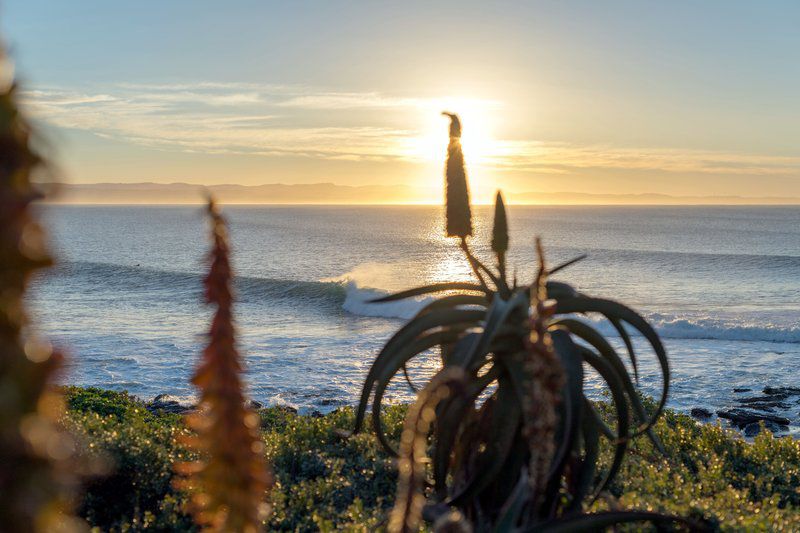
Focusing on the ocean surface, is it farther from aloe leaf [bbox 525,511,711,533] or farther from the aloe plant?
aloe leaf [bbox 525,511,711,533]

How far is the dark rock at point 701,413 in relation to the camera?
51.4ft

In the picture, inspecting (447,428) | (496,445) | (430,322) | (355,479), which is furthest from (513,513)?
(355,479)

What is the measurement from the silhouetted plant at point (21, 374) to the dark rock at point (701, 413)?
1681 cm

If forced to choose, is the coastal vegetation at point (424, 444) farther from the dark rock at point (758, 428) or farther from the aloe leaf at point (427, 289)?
the dark rock at point (758, 428)

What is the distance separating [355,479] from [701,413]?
12.2m

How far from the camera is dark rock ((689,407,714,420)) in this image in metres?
15.7

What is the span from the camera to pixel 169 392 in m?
17.4

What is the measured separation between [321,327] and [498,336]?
27.4m

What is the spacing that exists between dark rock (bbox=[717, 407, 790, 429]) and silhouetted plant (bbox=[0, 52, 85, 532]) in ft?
52.7

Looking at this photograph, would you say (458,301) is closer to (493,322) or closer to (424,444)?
(493,322)

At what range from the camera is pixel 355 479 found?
20.4ft

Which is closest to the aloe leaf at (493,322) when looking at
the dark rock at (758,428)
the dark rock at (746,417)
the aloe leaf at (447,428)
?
the aloe leaf at (447,428)

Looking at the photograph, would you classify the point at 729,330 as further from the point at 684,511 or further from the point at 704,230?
the point at 704,230

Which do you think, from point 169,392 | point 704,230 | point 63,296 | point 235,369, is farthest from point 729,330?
point 704,230
